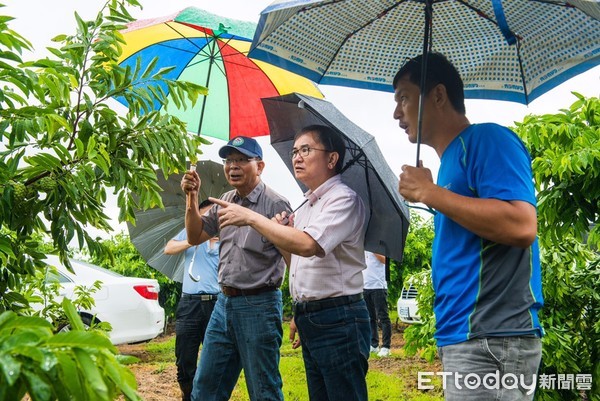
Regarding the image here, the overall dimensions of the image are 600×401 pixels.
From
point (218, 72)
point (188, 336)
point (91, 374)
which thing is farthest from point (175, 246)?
point (91, 374)

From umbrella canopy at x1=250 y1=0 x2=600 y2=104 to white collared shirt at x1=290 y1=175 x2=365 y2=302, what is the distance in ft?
2.05

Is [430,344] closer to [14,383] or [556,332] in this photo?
[556,332]

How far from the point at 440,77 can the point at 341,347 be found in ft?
5.09

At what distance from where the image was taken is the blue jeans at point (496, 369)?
239 cm

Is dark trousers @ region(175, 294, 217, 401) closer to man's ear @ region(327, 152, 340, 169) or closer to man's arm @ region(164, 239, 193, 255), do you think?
man's arm @ region(164, 239, 193, 255)

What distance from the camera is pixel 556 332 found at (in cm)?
558

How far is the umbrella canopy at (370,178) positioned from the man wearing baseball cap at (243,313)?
66 cm

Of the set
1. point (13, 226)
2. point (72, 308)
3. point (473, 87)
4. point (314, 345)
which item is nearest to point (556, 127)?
point (473, 87)

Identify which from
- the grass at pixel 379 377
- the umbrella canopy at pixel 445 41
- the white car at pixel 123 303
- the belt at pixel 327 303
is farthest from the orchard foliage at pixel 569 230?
the white car at pixel 123 303

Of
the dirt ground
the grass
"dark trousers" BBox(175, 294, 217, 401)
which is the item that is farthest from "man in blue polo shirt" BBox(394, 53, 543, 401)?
the dirt ground

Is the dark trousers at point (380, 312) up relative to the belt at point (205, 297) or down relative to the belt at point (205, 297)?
down

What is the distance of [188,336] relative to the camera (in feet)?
20.5

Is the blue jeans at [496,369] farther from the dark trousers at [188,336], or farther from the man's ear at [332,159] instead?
the dark trousers at [188,336]

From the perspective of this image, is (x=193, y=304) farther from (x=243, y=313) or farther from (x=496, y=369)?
(x=496, y=369)
